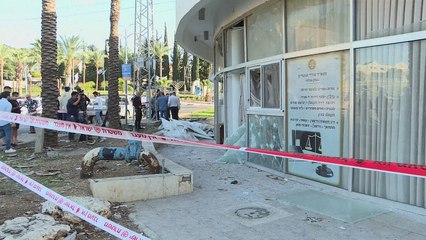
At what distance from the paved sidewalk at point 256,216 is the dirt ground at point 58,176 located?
54cm

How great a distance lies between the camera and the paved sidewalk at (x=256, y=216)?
4.79 m

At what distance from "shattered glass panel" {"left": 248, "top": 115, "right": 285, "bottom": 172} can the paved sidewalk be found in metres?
0.76

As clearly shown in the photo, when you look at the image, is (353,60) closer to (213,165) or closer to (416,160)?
(416,160)

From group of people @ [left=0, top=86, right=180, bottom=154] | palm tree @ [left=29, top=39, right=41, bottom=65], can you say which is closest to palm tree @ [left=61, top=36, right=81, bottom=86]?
palm tree @ [left=29, top=39, right=41, bottom=65]

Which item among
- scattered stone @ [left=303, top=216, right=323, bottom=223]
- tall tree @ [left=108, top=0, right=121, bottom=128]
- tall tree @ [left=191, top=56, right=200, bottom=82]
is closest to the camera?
scattered stone @ [left=303, top=216, right=323, bottom=223]

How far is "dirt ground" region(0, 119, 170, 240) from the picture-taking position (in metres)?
5.46

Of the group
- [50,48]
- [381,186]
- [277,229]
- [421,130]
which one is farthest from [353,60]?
[50,48]

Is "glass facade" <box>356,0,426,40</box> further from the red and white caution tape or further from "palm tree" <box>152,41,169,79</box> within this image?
"palm tree" <box>152,41,169,79</box>

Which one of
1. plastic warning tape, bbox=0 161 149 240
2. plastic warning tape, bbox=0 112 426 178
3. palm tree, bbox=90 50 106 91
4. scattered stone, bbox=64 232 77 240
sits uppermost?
palm tree, bbox=90 50 106 91

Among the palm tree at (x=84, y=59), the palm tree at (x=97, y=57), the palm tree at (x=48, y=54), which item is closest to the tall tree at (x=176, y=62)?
the palm tree at (x=97, y=57)

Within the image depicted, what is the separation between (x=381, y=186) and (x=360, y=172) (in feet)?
1.28

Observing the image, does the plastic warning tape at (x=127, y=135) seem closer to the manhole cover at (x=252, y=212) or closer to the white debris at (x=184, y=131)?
the manhole cover at (x=252, y=212)

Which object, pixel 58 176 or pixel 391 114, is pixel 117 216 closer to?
pixel 58 176

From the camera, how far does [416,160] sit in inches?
211
